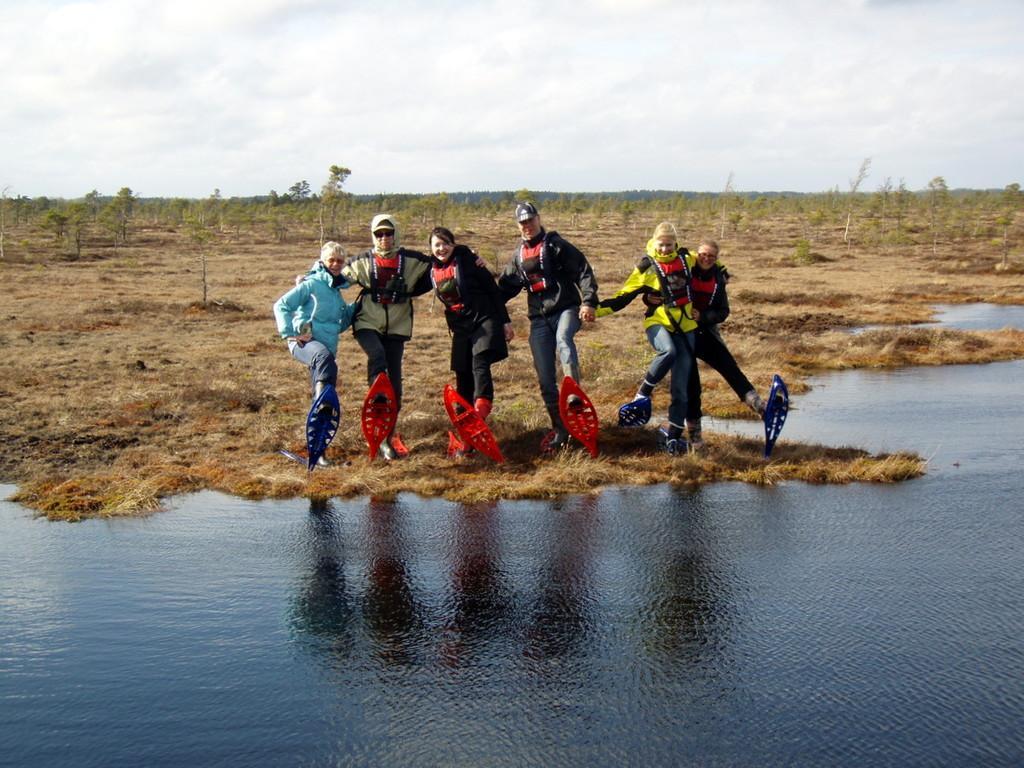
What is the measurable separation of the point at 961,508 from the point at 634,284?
366 cm

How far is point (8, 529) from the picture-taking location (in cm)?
712

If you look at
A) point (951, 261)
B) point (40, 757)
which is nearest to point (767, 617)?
point (40, 757)

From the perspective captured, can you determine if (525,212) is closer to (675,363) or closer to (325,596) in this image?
(675,363)

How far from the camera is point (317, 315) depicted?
9.48 metres

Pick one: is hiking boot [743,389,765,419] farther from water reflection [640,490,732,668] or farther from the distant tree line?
the distant tree line

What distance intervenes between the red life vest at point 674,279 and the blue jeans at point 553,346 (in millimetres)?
896

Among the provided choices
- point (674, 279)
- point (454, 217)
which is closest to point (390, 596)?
point (674, 279)

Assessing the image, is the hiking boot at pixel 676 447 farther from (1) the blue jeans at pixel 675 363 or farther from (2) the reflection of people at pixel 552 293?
(2) the reflection of people at pixel 552 293

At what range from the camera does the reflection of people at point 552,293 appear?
9.20m

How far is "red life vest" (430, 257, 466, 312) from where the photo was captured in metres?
9.27

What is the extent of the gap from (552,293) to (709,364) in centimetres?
183

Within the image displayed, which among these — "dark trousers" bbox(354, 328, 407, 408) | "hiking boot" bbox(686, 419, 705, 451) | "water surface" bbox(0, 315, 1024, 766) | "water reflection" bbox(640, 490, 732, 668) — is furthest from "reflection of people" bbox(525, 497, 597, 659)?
"dark trousers" bbox(354, 328, 407, 408)

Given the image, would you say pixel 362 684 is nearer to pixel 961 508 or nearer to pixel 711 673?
pixel 711 673

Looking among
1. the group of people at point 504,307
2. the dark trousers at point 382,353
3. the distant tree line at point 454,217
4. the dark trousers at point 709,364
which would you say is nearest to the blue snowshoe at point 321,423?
the group of people at point 504,307
